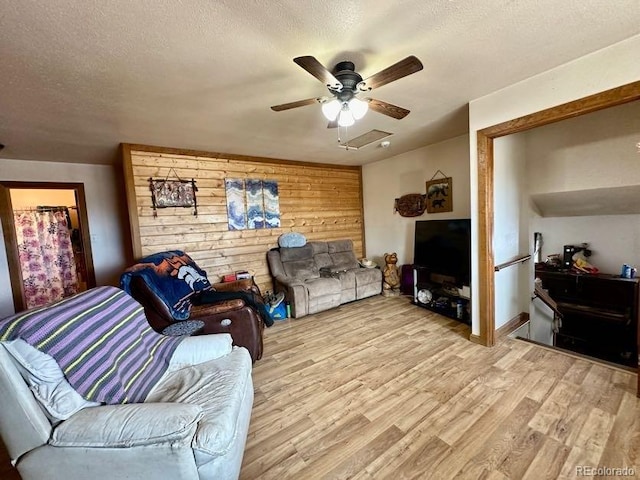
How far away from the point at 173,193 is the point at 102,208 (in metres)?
1.81

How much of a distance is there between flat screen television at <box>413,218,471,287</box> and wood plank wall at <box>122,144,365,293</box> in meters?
1.63

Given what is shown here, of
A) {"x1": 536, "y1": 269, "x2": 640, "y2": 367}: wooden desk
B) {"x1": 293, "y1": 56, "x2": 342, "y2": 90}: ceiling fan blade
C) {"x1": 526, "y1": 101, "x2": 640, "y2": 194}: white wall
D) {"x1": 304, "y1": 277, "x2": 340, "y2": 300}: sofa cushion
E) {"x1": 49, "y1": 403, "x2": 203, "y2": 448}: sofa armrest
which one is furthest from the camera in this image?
{"x1": 304, "y1": 277, "x2": 340, "y2": 300}: sofa cushion

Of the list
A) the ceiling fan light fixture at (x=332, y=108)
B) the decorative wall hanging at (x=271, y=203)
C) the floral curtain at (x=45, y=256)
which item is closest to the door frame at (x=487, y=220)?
the ceiling fan light fixture at (x=332, y=108)

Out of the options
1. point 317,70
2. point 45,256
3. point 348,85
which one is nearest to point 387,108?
point 348,85

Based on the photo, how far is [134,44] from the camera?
1.46 m

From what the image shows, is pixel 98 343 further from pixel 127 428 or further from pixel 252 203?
pixel 252 203

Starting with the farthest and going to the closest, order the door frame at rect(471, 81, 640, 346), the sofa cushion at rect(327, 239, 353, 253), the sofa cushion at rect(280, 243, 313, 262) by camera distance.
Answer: the sofa cushion at rect(327, 239, 353, 253) < the sofa cushion at rect(280, 243, 313, 262) < the door frame at rect(471, 81, 640, 346)

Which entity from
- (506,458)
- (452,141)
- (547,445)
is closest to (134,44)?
(506,458)

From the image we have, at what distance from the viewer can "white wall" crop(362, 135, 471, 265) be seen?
145 inches

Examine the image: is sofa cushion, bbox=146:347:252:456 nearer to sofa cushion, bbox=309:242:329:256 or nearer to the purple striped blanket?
the purple striped blanket

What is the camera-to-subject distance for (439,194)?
391 centimetres

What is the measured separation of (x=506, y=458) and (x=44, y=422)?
2.24 meters

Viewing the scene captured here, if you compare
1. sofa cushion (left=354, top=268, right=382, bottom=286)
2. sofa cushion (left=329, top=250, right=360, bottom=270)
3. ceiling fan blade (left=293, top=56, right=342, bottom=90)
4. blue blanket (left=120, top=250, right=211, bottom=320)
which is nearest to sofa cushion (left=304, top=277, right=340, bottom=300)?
sofa cushion (left=354, top=268, right=382, bottom=286)

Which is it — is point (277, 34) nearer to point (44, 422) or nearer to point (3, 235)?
point (44, 422)
